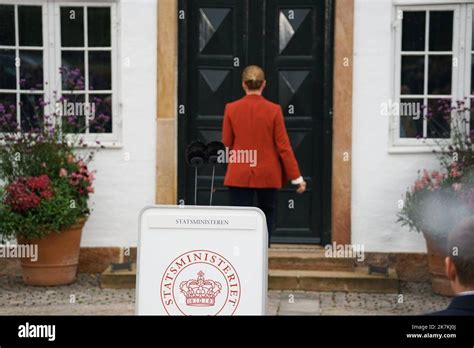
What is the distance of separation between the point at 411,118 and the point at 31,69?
3448 millimetres

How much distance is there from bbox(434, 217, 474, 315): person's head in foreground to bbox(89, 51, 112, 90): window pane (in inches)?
242

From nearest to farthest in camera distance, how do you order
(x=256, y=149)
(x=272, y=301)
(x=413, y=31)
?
(x=256, y=149)
(x=272, y=301)
(x=413, y=31)

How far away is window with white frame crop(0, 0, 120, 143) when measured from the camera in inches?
343

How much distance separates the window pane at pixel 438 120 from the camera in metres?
8.48

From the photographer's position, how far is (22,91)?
8.76m

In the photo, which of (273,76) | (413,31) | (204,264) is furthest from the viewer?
(273,76)

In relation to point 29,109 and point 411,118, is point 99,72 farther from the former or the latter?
point 411,118

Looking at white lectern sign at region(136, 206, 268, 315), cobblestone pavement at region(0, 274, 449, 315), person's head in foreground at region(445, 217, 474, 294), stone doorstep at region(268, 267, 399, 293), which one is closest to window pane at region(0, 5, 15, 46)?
cobblestone pavement at region(0, 274, 449, 315)

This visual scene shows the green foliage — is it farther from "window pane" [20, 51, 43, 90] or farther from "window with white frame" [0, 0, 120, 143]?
"window pane" [20, 51, 43, 90]

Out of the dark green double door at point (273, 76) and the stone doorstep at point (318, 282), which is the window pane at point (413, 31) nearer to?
the dark green double door at point (273, 76)

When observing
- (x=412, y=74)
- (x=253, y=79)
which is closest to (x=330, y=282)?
(x=253, y=79)

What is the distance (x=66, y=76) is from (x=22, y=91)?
1.38 feet

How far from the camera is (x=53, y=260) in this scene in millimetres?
8117

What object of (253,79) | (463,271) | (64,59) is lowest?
(463,271)
